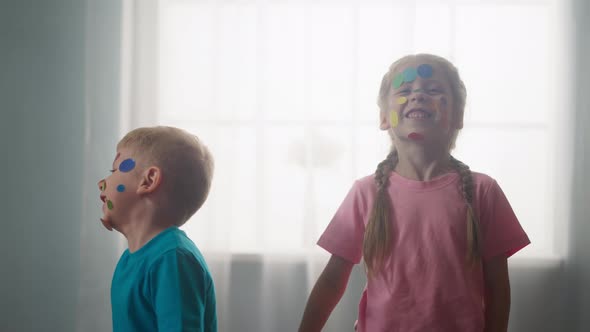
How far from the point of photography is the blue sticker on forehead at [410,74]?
107 cm

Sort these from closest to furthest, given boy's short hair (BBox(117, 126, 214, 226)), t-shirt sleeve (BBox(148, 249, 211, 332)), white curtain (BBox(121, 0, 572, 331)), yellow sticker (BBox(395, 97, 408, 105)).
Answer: t-shirt sleeve (BBox(148, 249, 211, 332))
boy's short hair (BBox(117, 126, 214, 226))
yellow sticker (BBox(395, 97, 408, 105))
white curtain (BBox(121, 0, 572, 331))

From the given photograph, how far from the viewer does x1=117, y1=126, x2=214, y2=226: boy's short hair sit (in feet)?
3.17

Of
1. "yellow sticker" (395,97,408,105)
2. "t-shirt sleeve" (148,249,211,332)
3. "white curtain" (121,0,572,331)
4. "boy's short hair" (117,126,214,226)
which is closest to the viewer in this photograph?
"t-shirt sleeve" (148,249,211,332)

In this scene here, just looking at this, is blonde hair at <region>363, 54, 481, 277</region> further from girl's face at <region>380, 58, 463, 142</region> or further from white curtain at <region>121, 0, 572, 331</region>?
white curtain at <region>121, 0, 572, 331</region>

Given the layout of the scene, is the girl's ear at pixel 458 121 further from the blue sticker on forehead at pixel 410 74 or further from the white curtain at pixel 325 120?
the white curtain at pixel 325 120

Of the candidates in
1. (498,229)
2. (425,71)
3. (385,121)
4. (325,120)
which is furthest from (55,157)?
(498,229)

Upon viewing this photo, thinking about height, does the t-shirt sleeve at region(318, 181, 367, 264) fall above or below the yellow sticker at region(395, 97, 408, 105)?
below

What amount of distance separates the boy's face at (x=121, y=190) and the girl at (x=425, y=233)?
0.43 metres

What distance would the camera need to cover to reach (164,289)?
0.88 meters

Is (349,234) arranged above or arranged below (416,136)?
below

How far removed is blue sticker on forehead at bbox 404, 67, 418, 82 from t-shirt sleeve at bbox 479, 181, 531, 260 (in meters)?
0.30

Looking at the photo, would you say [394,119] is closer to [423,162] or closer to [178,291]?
[423,162]

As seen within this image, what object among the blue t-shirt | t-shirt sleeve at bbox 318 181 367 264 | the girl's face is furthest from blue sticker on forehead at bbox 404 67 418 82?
the blue t-shirt

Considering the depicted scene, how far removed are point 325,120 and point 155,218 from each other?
895 millimetres
